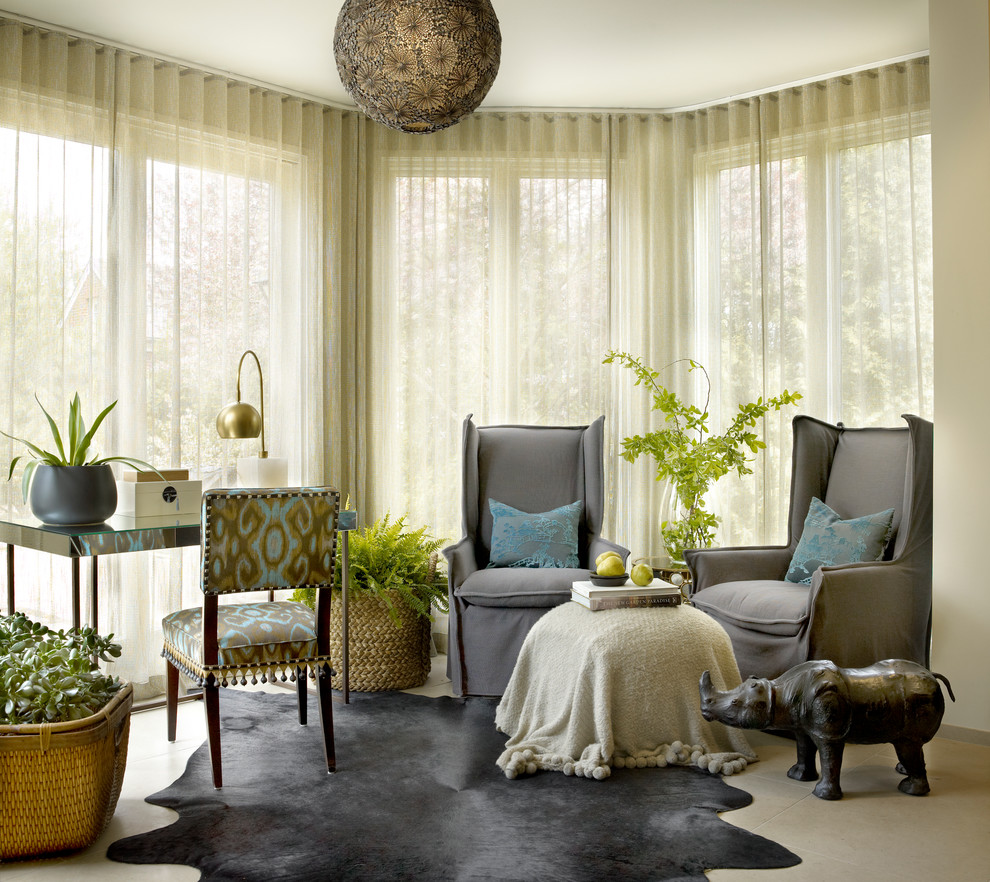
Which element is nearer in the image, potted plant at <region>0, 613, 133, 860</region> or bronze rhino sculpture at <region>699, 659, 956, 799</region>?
potted plant at <region>0, 613, 133, 860</region>

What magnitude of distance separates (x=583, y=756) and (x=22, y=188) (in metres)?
2.96

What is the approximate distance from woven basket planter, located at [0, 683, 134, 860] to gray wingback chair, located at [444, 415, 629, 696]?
1542 millimetres

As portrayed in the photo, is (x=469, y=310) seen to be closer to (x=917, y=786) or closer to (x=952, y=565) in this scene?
(x=952, y=565)

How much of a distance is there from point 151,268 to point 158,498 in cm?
128

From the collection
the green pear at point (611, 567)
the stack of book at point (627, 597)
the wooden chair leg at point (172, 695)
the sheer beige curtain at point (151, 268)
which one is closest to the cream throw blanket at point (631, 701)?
the stack of book at point (627, 597)

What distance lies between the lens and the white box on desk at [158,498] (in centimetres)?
307

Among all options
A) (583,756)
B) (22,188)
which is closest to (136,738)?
(583,756)

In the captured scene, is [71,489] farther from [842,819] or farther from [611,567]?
[842,819]

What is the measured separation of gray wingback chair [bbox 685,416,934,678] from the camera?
3.07 m

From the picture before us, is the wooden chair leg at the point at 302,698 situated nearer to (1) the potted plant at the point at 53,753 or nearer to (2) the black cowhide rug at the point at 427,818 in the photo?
(2) the black cowhide rug at the point at 427,818

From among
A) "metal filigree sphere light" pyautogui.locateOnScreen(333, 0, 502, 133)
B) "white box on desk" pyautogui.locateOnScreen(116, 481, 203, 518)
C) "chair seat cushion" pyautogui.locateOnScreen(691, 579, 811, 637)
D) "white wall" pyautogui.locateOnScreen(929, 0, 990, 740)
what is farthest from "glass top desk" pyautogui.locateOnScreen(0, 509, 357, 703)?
"white wall" pyautogui.locateOnScreen(929, 0, 990, 740)

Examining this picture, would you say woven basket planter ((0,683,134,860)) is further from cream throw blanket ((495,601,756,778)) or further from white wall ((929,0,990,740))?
white wall ((929,0,990,740))

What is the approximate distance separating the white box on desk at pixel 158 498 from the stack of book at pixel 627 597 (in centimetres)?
139

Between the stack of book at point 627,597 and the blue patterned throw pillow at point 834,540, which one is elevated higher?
the blue patterned throw pillow at point 834,540
